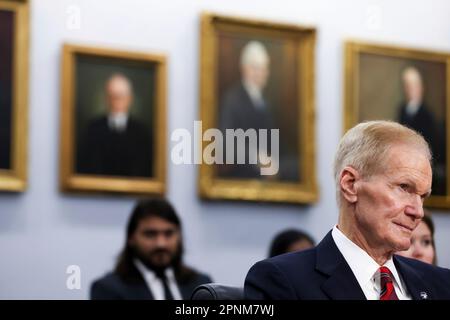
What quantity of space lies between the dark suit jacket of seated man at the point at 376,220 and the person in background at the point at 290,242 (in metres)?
4.30

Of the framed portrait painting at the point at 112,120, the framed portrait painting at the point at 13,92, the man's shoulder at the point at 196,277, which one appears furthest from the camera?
the framed portrait painting at the point at 112,120

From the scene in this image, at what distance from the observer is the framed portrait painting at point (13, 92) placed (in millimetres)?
8641

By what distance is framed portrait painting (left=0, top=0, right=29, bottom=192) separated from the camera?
8.64m

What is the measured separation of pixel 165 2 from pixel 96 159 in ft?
5.12

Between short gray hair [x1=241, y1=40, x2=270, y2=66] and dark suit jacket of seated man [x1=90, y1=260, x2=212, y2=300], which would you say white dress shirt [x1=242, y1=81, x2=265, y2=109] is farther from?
dark suit jacket of seated man [x1=90, y1=260, x2=212, y2=300]

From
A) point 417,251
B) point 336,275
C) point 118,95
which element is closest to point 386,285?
point 336,275

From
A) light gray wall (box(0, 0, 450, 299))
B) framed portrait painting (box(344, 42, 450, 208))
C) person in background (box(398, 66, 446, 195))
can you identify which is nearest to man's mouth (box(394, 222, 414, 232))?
light gray wall (box(0, 0, 450, 299))

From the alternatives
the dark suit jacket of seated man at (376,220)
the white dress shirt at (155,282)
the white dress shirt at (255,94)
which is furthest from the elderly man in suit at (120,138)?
the dark suit jacket of seated man at (376,220)

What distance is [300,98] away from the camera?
9961 millimetres

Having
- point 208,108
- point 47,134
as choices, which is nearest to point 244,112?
point 208,108

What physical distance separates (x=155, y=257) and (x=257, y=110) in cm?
213

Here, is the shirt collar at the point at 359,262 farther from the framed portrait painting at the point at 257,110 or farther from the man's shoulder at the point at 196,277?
the framed portrait painting at the point at 257,110

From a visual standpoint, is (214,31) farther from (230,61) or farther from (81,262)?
(81,262)

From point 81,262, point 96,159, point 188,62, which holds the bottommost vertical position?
point 81,262
